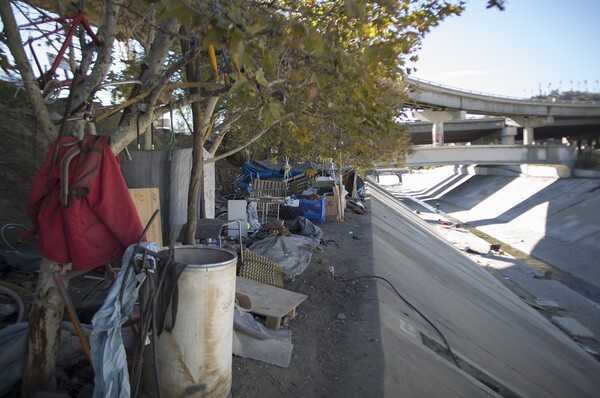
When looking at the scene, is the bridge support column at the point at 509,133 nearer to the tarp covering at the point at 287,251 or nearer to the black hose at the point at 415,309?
the tarp covering at the point at 287,251

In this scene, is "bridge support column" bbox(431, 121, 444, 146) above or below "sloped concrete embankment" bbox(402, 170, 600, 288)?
above

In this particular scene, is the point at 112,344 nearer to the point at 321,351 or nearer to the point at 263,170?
the point at 321,351

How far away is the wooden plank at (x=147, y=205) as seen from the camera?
6.16 m

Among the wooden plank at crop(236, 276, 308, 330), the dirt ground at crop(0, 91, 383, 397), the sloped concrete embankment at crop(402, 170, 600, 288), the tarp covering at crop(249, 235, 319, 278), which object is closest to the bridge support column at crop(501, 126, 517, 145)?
the sloped concrete embankment at crop(402, 170, 600, 288)

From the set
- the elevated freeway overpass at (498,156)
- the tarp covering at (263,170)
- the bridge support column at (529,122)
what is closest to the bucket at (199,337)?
the tarp covering at (263,170)

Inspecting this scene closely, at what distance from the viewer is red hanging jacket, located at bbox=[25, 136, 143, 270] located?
125 inches

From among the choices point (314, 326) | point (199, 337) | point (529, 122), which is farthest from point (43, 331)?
point (529, 122)

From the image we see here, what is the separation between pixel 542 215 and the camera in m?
35.1

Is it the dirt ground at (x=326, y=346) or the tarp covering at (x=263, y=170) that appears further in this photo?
the tarp covering at (x=263, y=170)

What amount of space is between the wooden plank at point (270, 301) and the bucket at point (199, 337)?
1830mm

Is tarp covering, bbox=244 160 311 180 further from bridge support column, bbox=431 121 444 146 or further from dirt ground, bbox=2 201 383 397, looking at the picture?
bridge support column, bbox=431 121 444 146

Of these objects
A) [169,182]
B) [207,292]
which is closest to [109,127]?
[169,182]

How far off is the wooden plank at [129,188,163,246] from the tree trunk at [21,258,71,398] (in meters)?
2.71

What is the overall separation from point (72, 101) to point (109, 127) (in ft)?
32.5
